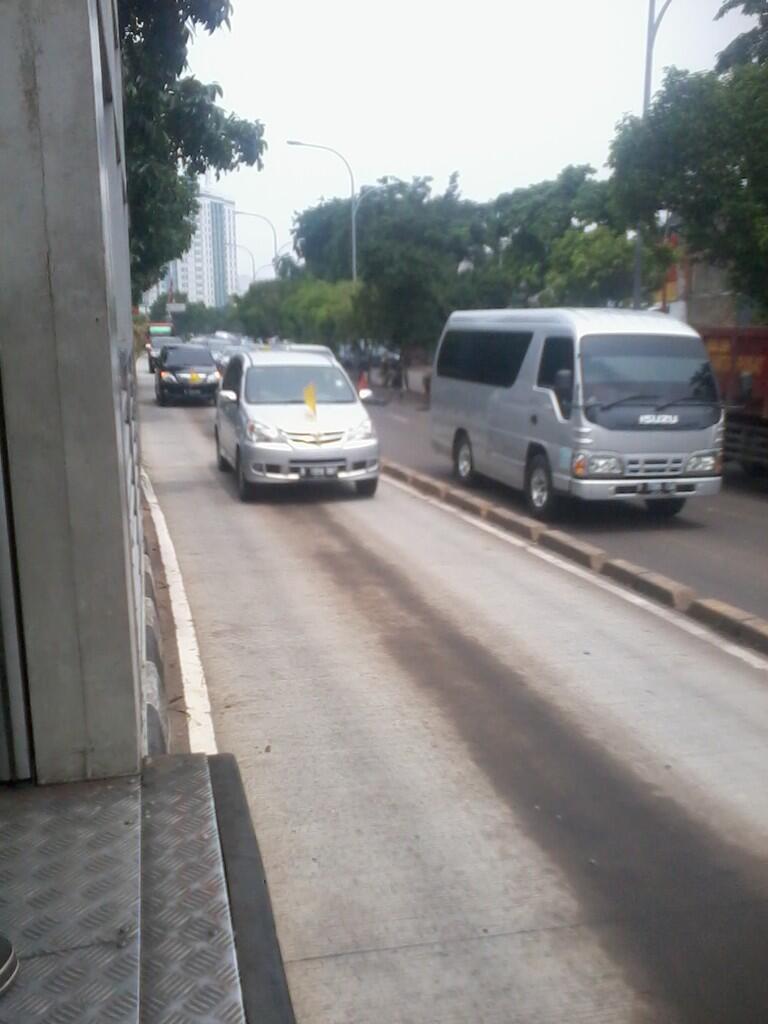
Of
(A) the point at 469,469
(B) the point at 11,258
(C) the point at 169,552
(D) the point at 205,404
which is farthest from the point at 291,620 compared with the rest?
(D) the point at 205,404

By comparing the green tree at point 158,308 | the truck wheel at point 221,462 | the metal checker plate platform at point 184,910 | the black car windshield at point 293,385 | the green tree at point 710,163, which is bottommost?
the green tree at point 158,308

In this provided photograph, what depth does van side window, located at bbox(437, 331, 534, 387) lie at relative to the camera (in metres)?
14.2

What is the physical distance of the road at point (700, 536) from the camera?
10359 mm

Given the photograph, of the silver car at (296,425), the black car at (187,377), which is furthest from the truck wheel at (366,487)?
the black car at (187,377)

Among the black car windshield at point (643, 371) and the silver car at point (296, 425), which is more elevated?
the black car windshield at point (643, 371)

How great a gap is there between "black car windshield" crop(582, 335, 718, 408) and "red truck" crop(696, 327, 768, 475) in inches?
209

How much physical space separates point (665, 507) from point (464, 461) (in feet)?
11.5

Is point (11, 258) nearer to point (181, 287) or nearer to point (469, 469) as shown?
point (469, 469)

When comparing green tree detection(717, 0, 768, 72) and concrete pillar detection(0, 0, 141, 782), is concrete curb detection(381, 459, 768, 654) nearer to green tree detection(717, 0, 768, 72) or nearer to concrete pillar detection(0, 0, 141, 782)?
concrete pillar detection(0, 0, 141, 782)

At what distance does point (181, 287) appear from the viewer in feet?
460

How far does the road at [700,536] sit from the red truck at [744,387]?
572 millimetres

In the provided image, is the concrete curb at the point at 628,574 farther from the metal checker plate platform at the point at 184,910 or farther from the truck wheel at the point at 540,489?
the metal checker plate platform at the point at 184,910

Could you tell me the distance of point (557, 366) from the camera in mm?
13070

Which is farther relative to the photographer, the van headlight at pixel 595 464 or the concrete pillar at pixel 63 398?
the van headlight at pixel 595 464
